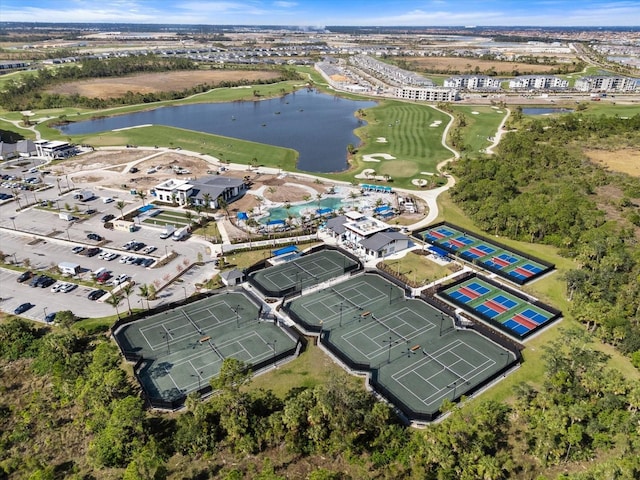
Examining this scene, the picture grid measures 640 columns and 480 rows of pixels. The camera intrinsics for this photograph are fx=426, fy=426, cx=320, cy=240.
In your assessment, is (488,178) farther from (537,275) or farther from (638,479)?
(638,479)

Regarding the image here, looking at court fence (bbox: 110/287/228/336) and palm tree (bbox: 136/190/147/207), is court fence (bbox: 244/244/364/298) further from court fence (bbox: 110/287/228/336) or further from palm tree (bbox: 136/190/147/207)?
palm tree (bbox: 136/190/147/207)

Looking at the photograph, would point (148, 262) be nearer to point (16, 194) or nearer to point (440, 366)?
point (16, 194)

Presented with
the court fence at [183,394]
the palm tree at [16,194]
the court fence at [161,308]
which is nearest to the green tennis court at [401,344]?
the court fence at [183,394]

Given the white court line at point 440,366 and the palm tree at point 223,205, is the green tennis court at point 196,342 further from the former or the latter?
the palm tree at point 223,205

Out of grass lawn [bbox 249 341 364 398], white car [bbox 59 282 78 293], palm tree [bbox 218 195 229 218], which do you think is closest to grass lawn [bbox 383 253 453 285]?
grass lawn [bbox 249 341 364 398]

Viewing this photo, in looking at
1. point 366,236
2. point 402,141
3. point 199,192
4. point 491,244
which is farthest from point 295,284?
point 402,141
